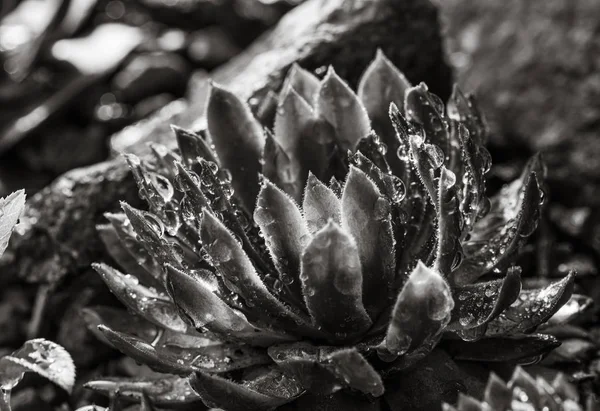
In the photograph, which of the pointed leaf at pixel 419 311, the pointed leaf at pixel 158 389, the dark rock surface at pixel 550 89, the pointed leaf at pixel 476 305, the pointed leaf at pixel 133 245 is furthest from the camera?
the dark rock surface at pixel 550 89

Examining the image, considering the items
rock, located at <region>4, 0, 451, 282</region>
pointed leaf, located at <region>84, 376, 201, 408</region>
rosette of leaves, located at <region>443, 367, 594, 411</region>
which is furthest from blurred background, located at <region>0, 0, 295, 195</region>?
rosette of leaves, located at <region>443, 367, 594, 411</region>

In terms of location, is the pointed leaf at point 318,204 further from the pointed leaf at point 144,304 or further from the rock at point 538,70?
the rock at point 538,70

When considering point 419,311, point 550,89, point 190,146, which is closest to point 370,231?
point 419,311

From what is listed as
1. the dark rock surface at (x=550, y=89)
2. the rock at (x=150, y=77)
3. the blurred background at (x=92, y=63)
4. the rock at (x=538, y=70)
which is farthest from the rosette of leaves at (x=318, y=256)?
the rock at (x=150, y=77)

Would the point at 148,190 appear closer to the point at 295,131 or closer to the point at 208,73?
the point at 295,131

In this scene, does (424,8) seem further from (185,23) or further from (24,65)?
(24,65)

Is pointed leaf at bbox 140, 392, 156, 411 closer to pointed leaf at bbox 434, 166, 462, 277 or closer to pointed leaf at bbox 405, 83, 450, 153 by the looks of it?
pointed leaf at bbox 434, 166, 462, 277
